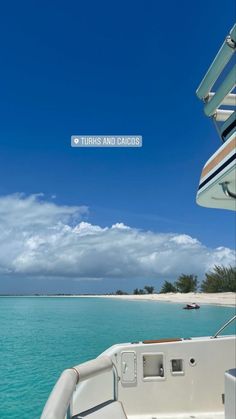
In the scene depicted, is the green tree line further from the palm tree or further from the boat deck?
the boat deck

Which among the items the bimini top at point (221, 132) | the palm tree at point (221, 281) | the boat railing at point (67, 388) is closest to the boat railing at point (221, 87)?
the bimini top at point (221, 132)

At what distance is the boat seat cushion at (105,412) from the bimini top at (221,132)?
4.27 feet

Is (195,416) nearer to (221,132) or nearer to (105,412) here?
(105,412)

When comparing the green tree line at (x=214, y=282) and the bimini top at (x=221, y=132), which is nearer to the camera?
the bimini top at (x=221, y=132)

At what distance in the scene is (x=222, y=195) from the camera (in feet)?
8.18

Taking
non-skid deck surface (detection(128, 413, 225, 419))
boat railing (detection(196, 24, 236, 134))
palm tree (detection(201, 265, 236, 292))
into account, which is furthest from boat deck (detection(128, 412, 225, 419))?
palm tree (detection(201, 265, 236, 292))

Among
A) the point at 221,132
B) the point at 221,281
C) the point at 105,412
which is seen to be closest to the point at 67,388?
the point at 105,412

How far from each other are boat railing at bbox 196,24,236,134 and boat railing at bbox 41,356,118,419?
1737 millimetres

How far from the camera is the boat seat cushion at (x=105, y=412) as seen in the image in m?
1.83

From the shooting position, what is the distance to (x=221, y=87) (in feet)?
8.97

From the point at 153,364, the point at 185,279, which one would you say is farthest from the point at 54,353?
the point at 185,279

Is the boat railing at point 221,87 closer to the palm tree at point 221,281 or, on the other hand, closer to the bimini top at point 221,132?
the bimini top at point 221,132

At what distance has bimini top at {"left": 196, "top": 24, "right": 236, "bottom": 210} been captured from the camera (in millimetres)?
2162

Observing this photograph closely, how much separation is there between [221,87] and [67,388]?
2132 mm
